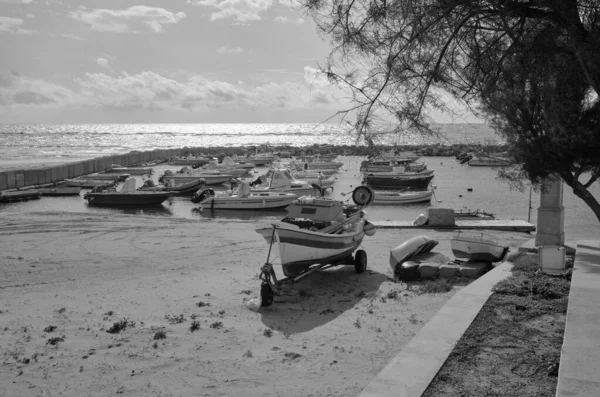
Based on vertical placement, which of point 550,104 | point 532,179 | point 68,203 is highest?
point 550,104

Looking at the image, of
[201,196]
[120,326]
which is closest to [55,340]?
[120,326]

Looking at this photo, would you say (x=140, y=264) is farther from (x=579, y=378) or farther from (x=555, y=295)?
(x=579, y=378)

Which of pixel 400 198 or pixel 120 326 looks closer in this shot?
pixel 120 326

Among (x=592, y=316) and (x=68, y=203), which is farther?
(x=68, y=203)

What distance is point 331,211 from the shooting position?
1274 cm

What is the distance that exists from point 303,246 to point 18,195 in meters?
28.9

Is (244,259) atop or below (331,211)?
below

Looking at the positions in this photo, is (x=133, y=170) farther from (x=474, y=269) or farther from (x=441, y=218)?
(x=474, y=269)

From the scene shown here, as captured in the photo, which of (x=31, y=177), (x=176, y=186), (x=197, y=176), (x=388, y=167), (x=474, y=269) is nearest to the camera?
(x=474, y=269)

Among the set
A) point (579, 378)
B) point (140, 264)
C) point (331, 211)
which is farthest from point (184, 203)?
point (579, 378)

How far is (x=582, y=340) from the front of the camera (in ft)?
19.9

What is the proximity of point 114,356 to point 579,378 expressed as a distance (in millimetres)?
5417

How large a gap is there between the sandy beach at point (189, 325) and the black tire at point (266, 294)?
0.16 metres

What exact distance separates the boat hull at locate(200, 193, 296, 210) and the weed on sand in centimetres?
2306
